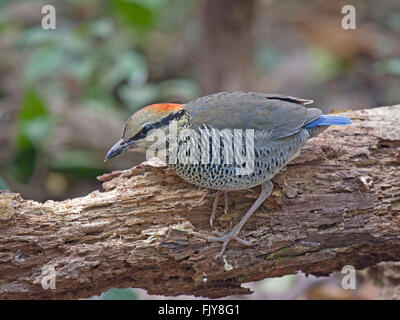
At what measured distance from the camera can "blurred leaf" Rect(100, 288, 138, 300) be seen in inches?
158

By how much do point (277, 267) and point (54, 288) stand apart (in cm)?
150

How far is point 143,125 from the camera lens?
341 centimetres

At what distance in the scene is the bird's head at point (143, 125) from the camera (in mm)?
3422

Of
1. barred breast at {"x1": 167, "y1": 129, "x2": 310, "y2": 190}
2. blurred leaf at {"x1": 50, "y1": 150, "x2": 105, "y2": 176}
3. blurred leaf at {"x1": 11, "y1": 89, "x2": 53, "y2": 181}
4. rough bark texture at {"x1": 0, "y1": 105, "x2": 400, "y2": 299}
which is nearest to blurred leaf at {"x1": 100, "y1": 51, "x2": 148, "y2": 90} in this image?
blurred leaf at {"x1": 50, "y1": 150, "x2": 105, "y2": 176}

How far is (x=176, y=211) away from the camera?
11.8 feet

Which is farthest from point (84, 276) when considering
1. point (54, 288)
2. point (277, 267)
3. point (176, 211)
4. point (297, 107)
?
point (297, 107)

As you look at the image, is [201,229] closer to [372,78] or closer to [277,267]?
[277,267]

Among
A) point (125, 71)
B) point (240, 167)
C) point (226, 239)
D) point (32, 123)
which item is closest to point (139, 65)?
point (125, 71)

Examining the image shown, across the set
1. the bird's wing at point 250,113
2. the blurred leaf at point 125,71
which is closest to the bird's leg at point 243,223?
the bird's wing at point 250,113

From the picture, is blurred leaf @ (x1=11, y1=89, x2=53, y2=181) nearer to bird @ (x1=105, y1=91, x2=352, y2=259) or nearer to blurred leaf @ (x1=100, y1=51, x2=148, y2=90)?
blurred leaf @ (x1=100, y1=51, x2=148, y2=90)

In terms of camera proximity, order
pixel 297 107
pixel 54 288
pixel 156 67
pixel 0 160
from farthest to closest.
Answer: pixel 156 67
pixel 0 160
pixel 297 107
pixel 54 288

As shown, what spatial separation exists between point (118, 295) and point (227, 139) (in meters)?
1.62

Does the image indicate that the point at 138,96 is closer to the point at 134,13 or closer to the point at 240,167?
the point at 134,13

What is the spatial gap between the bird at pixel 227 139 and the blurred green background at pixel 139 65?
260 centimetres
